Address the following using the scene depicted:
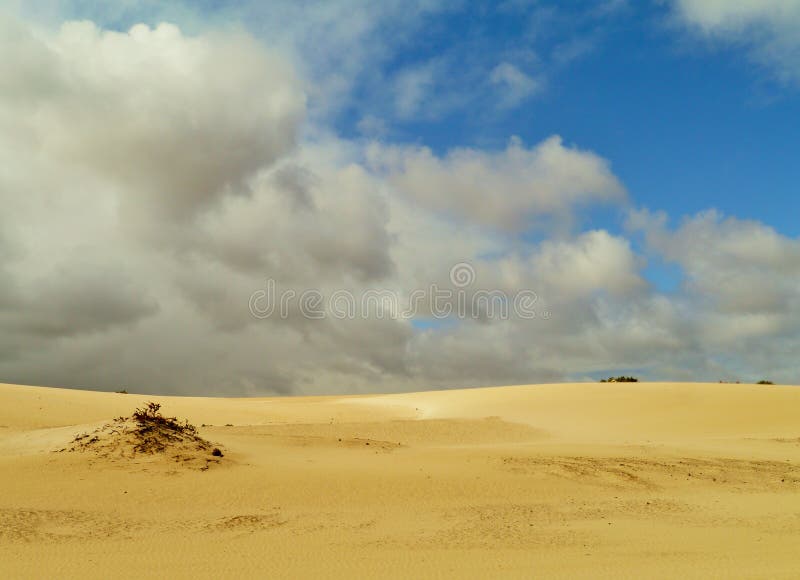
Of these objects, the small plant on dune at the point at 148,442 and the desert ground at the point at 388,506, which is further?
the small plant on dune at the point at 148,442

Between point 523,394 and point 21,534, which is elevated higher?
point 523,394

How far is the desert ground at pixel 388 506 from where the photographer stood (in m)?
7.59

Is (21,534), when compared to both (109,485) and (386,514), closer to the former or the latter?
(109,485)

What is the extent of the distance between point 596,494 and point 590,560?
17.0 ft

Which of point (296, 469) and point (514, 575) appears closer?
point (514, 575)

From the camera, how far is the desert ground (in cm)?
759

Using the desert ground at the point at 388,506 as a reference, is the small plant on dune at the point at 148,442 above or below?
above

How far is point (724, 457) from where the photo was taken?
691 inches

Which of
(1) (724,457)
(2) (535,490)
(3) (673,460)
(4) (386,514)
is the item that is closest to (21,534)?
(4) (386,514)

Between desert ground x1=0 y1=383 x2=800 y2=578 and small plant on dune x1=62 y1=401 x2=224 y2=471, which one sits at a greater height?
small plant on dune x1=62 y1=401 x2=224 y2=471

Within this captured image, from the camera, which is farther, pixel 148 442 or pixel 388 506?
pixel 148 442

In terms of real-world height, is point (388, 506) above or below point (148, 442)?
below

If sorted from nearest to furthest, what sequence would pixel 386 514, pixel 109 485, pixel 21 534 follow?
pixel 21 534 → pixel 386 514 → pixel 109 485

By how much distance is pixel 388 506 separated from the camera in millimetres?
11078
